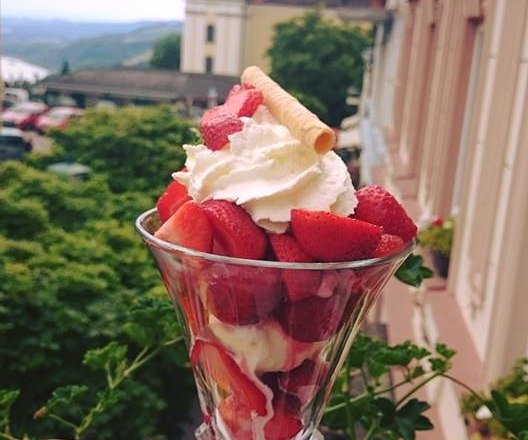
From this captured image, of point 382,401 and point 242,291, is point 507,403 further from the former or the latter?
point 242,291

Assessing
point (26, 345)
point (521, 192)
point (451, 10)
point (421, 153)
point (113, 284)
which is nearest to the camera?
point (521, 192)

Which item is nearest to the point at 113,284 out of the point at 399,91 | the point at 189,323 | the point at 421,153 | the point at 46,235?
the point at 46,235

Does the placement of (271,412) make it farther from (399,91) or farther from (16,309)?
(399,91)

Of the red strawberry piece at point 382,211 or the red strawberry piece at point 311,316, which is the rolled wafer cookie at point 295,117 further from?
the red strawberry piece at point 311,316

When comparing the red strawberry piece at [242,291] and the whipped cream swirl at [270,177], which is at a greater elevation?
the whipped cream swirl at [270,177]

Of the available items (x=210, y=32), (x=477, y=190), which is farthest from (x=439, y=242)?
(x=210, y=32)

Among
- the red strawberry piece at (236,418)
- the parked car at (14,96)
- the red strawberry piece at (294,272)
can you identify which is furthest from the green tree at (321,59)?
the red strawberry piece at (294,272)
